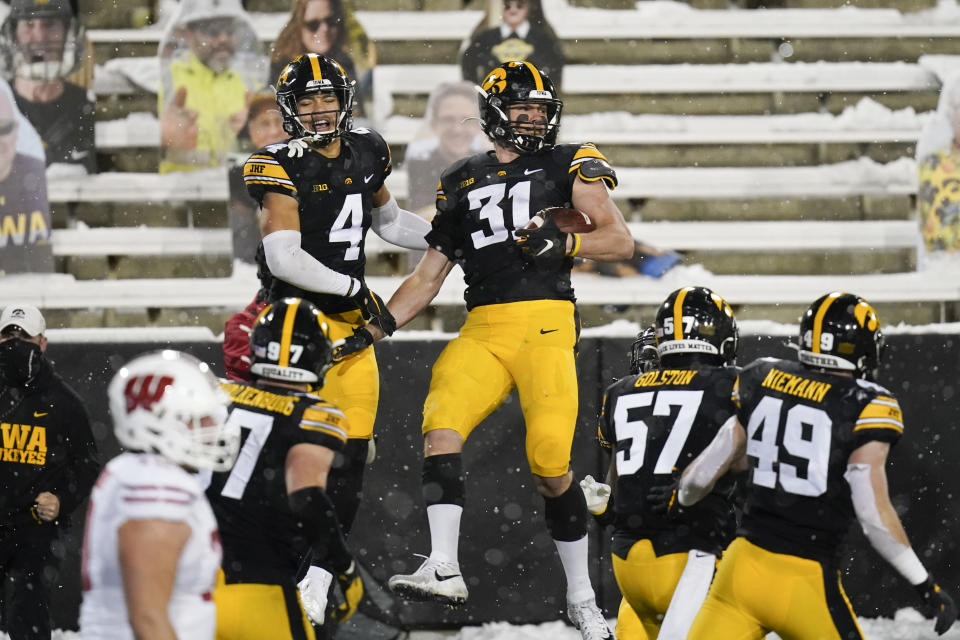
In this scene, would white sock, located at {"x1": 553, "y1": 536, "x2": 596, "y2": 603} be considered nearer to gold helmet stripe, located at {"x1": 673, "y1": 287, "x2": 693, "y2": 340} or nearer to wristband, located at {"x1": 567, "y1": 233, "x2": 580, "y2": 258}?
Answer: gold helmet stripe, located at {"x1": 673, "y1": 287, "x2": 693, "y2": 340}

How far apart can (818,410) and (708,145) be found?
462cm

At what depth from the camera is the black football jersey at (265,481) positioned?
379 centimetres

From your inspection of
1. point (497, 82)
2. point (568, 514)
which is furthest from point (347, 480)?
point (497, 82)

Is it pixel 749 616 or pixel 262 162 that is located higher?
pixel 262 162

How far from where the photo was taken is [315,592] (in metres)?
4.99

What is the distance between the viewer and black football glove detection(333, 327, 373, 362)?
494cm

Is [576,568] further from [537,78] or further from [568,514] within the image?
[537,78]

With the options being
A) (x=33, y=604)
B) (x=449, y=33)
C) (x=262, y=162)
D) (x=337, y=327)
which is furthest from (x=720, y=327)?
(x=449, y=33)

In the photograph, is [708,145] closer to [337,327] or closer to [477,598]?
[477,598]

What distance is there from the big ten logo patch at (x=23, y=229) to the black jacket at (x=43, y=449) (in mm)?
2086

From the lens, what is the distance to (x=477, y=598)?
723 centimetres

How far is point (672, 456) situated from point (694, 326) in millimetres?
521

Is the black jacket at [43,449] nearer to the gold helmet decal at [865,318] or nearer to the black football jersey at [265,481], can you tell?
the black football jersey at [265,481]

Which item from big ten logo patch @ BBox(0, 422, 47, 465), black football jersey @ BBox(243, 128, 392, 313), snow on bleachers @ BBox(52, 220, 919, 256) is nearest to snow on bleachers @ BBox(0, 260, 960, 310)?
snow on bleachers @ BBox(52, 220, 919, 256)
